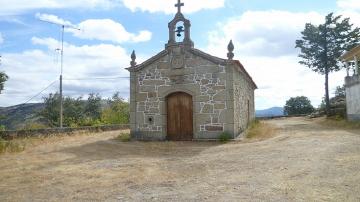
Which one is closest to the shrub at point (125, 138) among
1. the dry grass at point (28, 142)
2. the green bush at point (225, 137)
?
the dry grass at point (28, 142)

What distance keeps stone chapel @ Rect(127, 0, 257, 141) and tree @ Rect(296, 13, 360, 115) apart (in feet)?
60.5

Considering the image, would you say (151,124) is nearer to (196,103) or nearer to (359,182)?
(196,103)

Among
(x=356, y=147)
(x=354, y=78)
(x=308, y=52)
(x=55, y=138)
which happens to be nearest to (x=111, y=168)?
(x=356, y=147)

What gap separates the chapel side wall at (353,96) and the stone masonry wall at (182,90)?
920cm

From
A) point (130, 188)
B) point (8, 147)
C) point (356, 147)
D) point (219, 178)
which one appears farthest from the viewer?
point (8, 147)

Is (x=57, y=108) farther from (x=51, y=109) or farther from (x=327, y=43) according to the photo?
(x=327, y=43)

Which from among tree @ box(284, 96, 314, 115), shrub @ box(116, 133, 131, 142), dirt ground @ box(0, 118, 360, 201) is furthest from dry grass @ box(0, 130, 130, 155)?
tree @ box(284, 96, 314, 115)

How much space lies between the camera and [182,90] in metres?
15.0

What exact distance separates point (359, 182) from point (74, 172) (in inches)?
221

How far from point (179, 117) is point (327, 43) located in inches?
834

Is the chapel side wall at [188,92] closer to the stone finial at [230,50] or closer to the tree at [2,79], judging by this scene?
the stone finial at [230,50]

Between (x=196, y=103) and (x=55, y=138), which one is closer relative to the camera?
(x=196, y=103)

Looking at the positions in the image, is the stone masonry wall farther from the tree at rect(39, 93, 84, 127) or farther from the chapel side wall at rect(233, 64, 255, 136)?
the tree at rect(39, 93, 84, 127)

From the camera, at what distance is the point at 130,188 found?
6.45 meters
